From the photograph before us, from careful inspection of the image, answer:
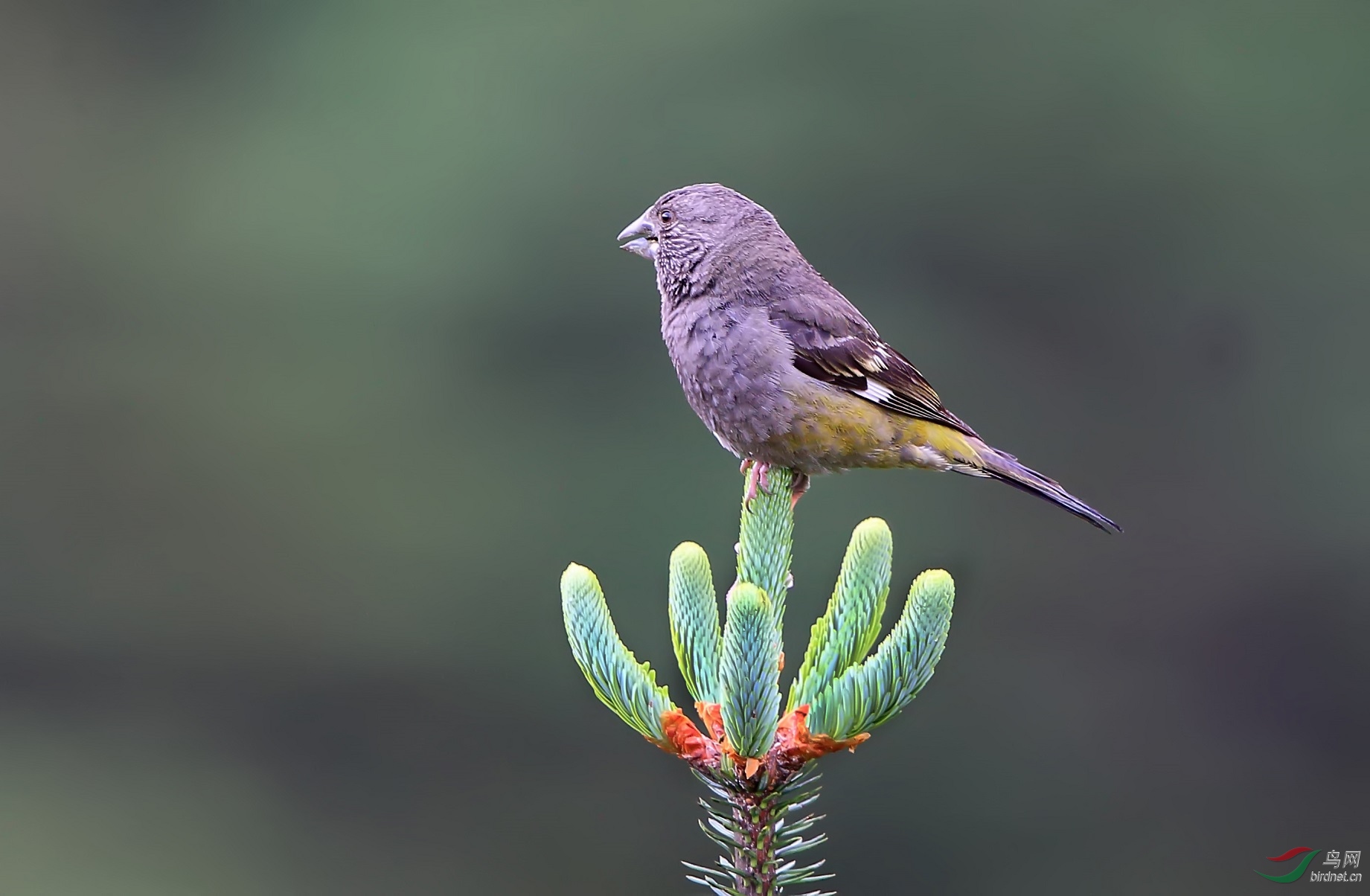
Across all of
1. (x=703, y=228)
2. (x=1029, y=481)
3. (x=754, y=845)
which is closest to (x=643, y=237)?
(x=703, y=228)

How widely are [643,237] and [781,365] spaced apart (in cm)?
76

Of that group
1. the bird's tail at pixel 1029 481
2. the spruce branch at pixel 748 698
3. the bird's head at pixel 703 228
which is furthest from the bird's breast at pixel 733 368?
the spruce branch at pixel 748 698

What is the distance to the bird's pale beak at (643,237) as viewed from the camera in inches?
166

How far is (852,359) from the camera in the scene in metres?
3.98

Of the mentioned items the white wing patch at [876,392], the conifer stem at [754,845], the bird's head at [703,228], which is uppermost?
the bird's head at [703,228]

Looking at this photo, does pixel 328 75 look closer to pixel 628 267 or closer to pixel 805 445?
pixel 628 267

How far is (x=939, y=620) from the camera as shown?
7.38 feet

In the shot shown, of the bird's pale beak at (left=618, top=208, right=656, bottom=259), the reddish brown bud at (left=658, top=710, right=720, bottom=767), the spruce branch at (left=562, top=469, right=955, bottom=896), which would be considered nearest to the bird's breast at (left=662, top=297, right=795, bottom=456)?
the bird's pale beak at (left=618, top=208, right=656, bottom=259)

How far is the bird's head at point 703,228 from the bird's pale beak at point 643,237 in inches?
0.8

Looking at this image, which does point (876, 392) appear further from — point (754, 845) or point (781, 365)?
point (754, 845)

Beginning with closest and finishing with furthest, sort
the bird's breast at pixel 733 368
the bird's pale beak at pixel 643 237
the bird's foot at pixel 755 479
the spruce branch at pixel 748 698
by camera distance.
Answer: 1. the spruce branch at pixel 748 698
2. the bird's foot at pixel 755 479
3. the bird's breast at pixel 733 368
4. the bird's pale beak at pixel 643 237

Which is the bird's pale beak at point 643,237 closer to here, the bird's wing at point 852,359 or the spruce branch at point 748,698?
the bird's wing at point 852,359

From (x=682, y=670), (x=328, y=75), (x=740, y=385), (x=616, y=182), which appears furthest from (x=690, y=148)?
(x=682, y=670)

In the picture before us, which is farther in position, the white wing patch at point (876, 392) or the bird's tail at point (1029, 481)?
the white wing patch at point (876, 392)
